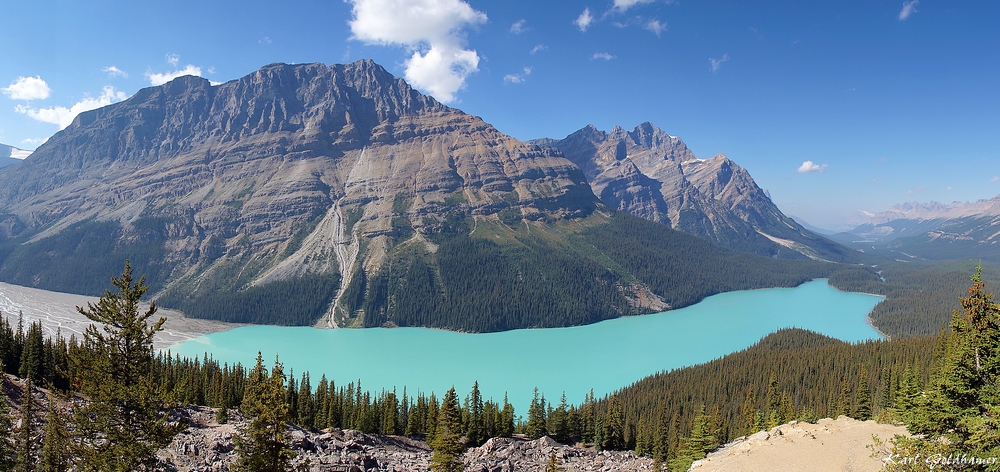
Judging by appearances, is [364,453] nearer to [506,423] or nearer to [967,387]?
[506,423]

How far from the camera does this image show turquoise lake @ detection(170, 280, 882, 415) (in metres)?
103

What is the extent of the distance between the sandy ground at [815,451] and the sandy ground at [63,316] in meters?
130

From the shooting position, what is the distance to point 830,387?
236 ft

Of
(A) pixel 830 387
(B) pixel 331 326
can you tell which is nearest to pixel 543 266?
(B) pixel 331 326

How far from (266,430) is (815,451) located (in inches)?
977

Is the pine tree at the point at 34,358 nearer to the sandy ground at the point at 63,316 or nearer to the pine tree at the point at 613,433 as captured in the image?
the pine tree at the point at 613,433

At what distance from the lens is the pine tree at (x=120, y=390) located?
49.7ft

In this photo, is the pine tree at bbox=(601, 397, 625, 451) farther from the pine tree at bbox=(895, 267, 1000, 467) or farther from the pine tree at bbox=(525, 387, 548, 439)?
the pine tree at bbox=(895, 267, 1000, 467)

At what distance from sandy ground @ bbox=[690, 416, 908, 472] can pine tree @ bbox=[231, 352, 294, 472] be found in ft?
65.4

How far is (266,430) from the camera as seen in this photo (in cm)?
1752

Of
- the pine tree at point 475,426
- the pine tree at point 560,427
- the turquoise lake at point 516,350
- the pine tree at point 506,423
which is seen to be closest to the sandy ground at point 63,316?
the turquoise lake at point 516,350

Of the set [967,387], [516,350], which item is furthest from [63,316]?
[967,387]

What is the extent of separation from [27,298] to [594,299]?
18644cm

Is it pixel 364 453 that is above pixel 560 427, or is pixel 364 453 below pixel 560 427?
above
